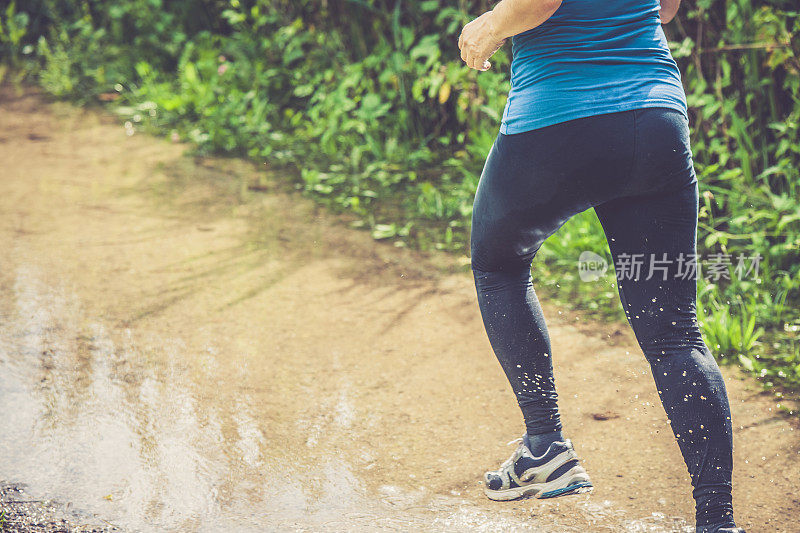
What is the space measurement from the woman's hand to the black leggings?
179mm

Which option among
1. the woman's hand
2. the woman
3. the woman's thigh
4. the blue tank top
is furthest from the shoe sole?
the woman's hand

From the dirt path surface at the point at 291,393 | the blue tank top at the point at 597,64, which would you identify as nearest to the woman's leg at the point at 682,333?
the blue tank top at the point at 597,64

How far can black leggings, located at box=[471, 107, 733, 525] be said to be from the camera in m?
1.73

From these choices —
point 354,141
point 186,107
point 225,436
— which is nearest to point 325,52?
point 354,141

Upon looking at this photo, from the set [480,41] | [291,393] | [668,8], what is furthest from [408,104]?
[480,41]

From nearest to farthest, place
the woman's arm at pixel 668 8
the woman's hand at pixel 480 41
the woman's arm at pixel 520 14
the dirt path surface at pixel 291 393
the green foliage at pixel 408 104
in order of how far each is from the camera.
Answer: the woman's arm at pixel 520 14, the woman's hand at pixel 480 41, the woman's arm at pixel 668 8, the dirt path surface at pixel 291 393, the green foliage at pixel 408 104

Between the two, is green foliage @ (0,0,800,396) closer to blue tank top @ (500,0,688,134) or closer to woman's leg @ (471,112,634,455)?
woman's leg @ (471,112,634,455)

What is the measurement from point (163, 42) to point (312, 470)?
19.3 ft

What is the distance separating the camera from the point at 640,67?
1.75 m

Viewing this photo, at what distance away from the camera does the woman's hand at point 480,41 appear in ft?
5.83

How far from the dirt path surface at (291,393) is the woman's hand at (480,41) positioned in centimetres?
115

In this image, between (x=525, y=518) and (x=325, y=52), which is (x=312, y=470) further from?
(x=325, y=52)

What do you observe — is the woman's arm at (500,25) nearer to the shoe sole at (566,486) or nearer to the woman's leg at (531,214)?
the woman's leg at (531,214)

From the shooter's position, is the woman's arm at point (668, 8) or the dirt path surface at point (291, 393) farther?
the dirt path surface at point (291, 393)
